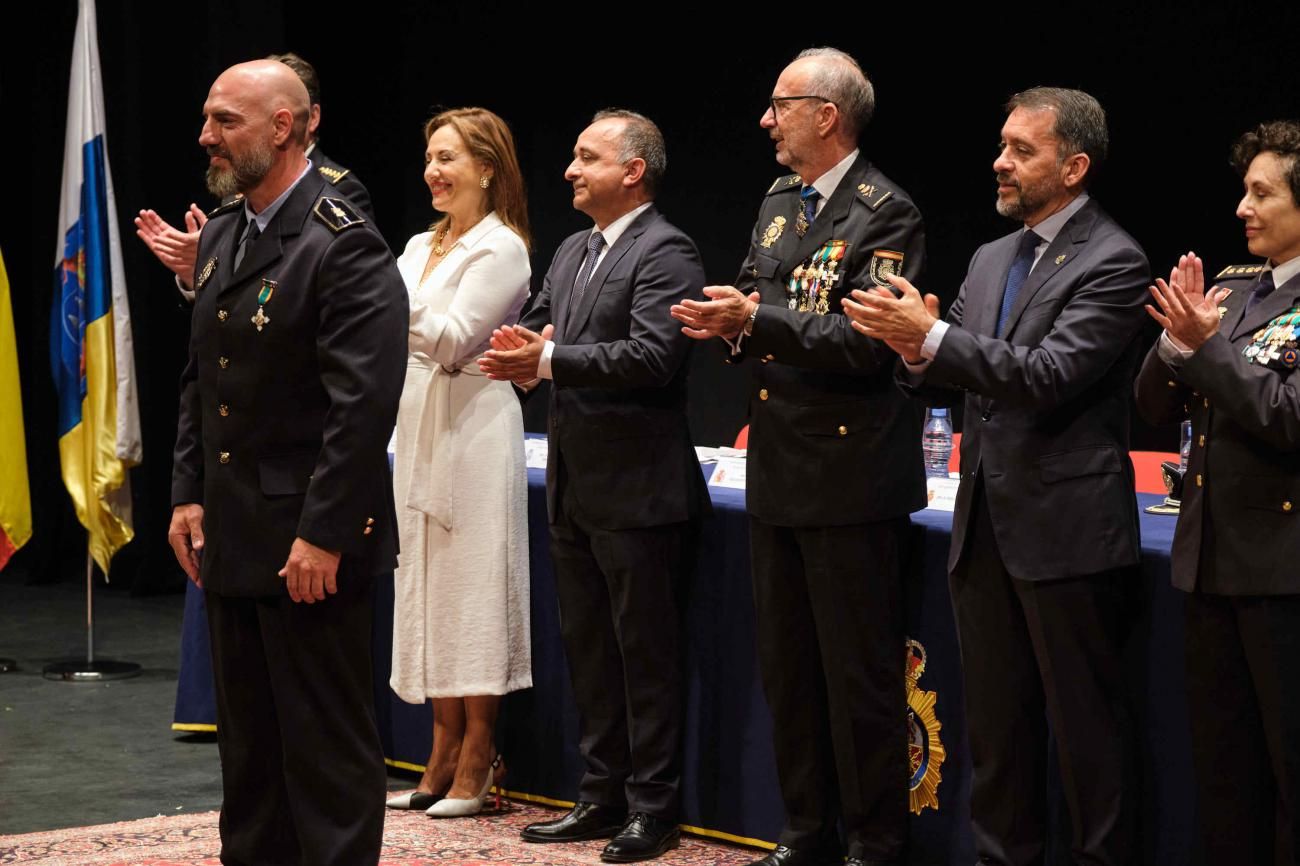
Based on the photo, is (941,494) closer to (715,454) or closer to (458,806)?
(715,454)

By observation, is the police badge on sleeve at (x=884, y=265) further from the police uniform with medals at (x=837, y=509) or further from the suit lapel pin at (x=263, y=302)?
the suit lapel pin at (x=263, y=302)

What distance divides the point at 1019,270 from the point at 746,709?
130cm

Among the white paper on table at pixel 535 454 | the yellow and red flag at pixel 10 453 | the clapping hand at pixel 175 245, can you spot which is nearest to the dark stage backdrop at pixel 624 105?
the yellow and red flag at pixel 10 453

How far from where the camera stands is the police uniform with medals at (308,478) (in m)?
3.03

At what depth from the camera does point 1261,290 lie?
127 inches

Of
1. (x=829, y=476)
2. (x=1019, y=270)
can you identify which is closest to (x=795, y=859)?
(x=829, y=476)

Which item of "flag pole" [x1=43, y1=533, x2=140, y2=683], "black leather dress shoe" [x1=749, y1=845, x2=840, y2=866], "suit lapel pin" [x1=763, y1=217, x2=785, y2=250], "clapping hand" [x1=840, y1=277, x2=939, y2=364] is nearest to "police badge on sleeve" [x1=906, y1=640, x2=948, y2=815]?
"black leather dress shoe" [x1=749, y1=845, x2=840, y2=866]

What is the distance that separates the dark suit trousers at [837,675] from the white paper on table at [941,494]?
199 mm

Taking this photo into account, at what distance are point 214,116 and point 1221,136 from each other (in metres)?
3.83

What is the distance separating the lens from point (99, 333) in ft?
20.5

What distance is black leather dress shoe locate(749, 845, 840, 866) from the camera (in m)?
3.82

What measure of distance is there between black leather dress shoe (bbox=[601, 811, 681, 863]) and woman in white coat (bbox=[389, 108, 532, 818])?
0.55 meters

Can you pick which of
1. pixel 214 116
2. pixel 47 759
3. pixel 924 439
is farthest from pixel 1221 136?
pixel 47 759

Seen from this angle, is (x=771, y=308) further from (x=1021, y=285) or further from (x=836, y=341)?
(x=1021, y=285)
